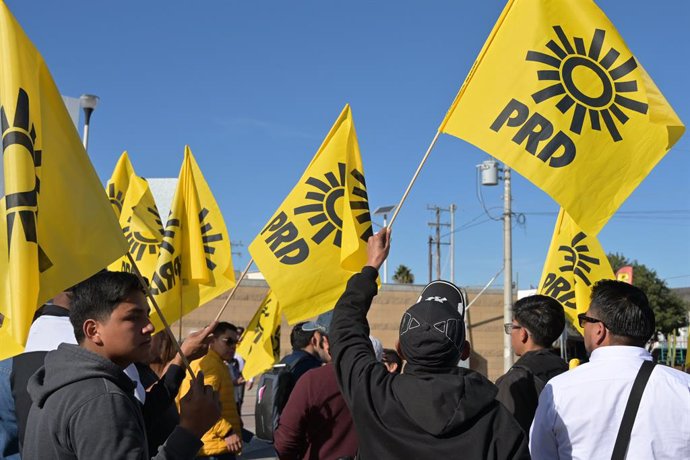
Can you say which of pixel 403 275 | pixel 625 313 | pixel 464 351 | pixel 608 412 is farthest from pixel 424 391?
pixel 403 275

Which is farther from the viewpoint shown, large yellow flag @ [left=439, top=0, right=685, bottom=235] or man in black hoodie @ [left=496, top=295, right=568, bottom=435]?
large yellow flag @ [left=439, top=0, right=685, bottom=235]

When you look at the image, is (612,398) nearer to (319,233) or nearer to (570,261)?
(319,233)

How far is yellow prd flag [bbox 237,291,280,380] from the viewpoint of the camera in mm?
9859

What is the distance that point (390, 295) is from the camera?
1165 inches

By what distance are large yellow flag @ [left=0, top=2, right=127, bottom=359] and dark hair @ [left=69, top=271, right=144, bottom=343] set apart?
0.16 m

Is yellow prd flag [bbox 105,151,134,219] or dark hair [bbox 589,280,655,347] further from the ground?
yellow prd flag [bbox 105,151,134,219]

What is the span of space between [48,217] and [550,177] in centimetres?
291

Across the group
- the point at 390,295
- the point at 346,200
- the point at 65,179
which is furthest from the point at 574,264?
the point at 390,295

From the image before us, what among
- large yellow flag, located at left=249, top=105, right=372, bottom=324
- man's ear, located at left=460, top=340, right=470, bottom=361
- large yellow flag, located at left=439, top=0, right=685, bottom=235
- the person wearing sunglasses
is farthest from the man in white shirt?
the person wearing sunglasses

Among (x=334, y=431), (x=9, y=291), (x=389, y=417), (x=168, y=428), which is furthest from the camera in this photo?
(x=334, y=431)

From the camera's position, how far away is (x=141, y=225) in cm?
767

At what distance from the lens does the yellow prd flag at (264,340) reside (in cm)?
986

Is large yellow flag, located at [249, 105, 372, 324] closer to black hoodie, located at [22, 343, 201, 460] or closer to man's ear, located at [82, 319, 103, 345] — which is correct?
man's ear, located at [82, 319, 103, 345]

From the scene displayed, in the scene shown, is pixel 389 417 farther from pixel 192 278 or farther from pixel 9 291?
pixel 192 278
